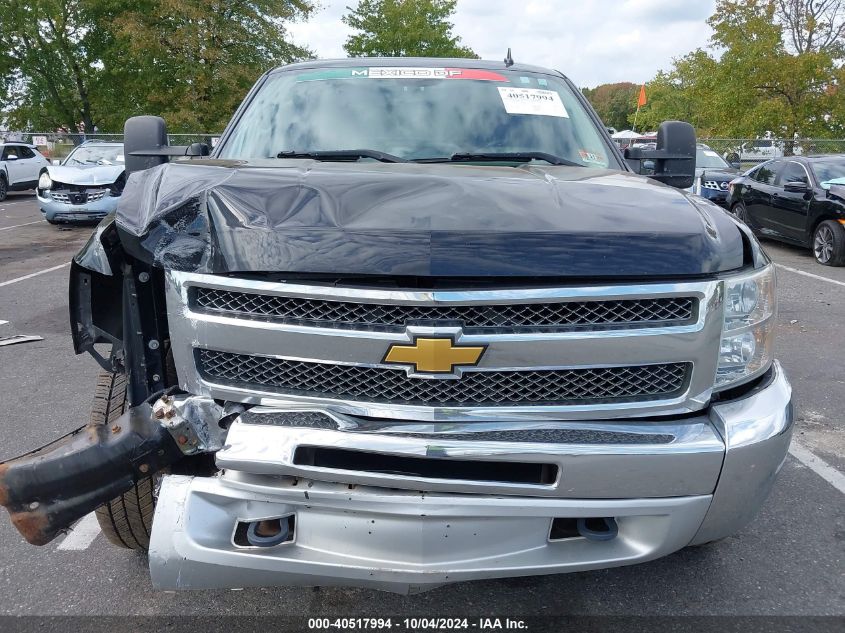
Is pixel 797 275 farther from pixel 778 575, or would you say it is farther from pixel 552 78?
pixel 778 575

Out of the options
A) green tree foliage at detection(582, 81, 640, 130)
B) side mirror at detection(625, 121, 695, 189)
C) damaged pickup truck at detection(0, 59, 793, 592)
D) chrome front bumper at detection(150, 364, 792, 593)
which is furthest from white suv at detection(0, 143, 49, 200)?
green tree foliage at detection(582, 81, 640, 130)

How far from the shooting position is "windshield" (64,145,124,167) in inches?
A: 567

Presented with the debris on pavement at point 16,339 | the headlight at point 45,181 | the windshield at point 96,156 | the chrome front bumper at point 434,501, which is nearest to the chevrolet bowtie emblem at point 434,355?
the chrome front bumper at point 434,501

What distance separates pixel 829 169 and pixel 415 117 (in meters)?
9.40

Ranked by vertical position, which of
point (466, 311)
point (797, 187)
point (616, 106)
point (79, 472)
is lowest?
point (616, 106)

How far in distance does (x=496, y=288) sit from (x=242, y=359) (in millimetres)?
744

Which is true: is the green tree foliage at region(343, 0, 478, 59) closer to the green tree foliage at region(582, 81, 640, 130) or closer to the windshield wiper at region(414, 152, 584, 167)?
the windshield wiper at region(414, 152, 584, 167)

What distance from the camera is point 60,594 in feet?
8.63

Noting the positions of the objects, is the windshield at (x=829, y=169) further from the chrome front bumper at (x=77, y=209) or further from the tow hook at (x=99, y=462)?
the chrome front bumper at (x=77, y=209)

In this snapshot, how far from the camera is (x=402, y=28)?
1373 inches

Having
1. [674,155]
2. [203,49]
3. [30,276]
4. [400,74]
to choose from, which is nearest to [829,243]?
[674,155]

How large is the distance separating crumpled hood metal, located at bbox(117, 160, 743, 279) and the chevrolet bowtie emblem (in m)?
0.19

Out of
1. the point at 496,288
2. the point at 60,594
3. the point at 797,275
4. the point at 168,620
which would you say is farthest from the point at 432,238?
the point at 797,275

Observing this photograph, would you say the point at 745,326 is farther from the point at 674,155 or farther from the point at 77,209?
the point at 77,209
